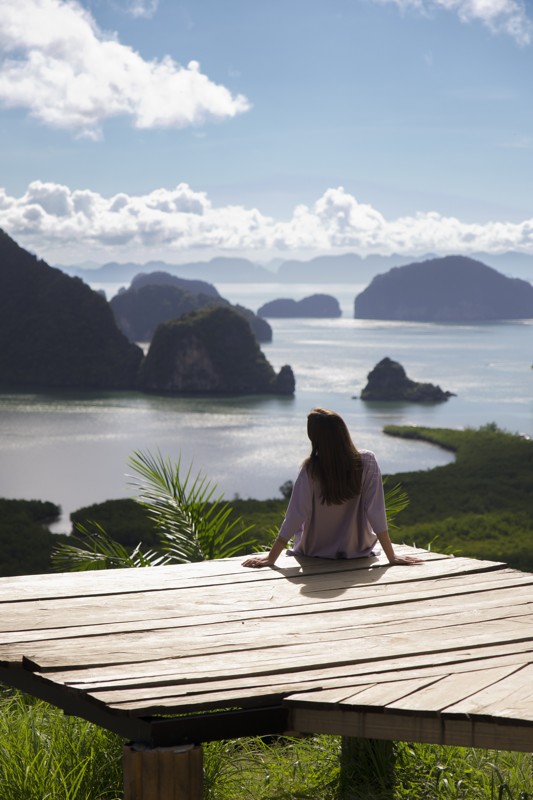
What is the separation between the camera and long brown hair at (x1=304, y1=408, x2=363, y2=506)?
4211mm

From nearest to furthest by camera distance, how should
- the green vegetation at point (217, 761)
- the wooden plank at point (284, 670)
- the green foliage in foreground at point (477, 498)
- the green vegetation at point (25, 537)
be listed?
the wooden plank at point (284, 670), the green vegetation at point (217, 761), the green vegetation at point (25, 537), the green foliage in foreground at point (477, 498)

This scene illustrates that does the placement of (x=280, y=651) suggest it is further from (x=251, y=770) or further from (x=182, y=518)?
(x=182, y=518)

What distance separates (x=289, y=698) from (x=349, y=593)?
3.86 feet

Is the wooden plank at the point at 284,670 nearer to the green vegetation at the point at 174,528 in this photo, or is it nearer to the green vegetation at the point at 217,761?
the green vegetation at the point at 217,761

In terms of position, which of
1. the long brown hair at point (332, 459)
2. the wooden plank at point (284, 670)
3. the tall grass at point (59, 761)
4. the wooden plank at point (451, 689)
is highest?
the long brown hair at point (332, 459)

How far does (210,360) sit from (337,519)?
10493cm

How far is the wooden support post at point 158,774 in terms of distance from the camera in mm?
2701

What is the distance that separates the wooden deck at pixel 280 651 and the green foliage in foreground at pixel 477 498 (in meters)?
19.0

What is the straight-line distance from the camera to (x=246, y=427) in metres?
81.4

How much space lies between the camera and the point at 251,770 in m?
4.09

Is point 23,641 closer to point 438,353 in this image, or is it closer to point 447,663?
point 447,663

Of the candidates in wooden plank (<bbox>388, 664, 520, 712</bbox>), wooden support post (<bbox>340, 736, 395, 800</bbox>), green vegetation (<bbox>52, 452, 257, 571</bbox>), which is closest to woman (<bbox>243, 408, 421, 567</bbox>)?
wooden support post (<bbox>340, 736, 395, 800</bbox>)

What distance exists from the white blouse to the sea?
33212 mm

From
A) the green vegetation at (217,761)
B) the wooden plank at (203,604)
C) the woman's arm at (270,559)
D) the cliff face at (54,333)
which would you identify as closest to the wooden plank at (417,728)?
the wooden plank at (203,604)
